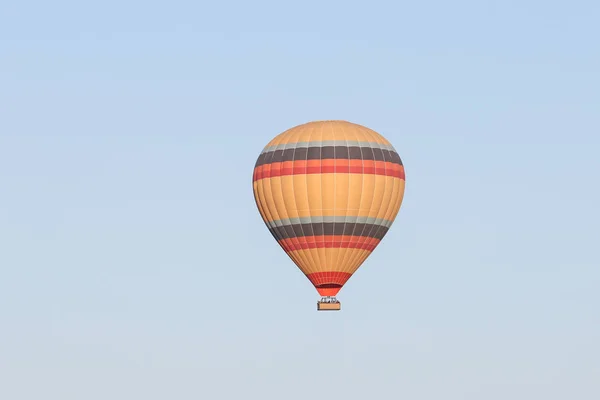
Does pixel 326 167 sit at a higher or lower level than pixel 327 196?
higher

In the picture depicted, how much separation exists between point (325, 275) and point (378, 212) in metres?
4.18

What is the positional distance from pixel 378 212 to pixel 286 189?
16.0 ft

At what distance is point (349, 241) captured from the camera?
199375 mm

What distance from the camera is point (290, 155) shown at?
655ft

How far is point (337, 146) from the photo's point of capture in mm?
199250

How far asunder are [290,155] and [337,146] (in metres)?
2.43

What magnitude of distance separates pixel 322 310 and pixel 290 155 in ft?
26.3

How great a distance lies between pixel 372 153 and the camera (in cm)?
19988

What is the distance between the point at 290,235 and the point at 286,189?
242 cm

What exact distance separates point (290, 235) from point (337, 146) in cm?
512

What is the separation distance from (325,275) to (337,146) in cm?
659

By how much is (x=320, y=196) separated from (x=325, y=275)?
4.17 meters

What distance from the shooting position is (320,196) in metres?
199

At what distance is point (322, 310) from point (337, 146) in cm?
834
